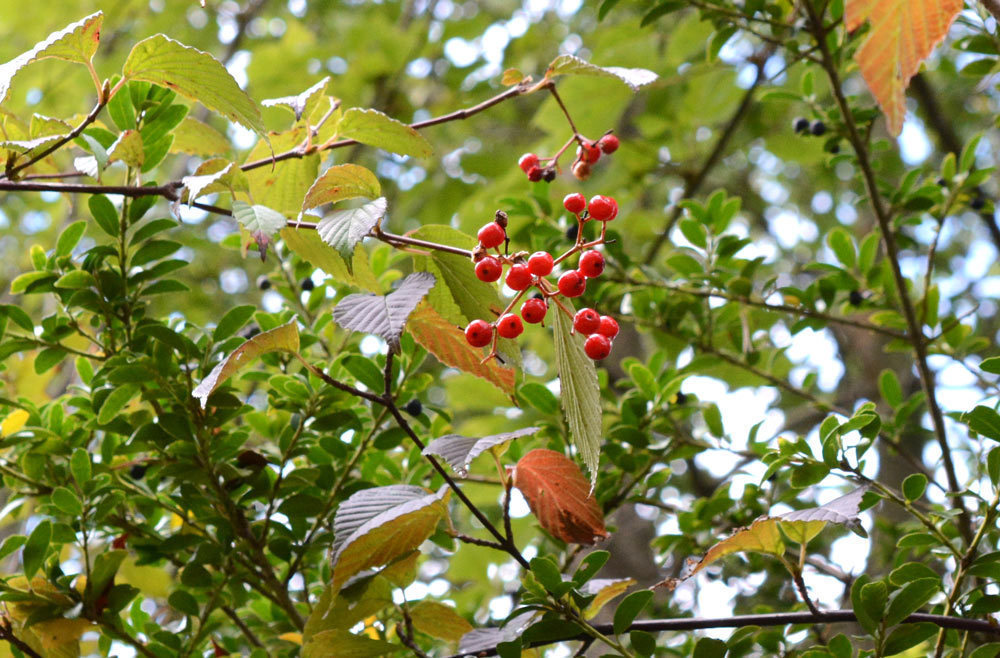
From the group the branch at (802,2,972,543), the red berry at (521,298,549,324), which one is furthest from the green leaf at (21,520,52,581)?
the branch at (802,2,972,543)

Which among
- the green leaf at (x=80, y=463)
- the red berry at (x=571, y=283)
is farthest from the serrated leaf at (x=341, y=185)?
the green leaf at (x=80, y=463)

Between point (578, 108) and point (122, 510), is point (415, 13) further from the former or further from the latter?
point (122, 510)

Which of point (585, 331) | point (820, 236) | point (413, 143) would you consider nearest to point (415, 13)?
point (820, 236)

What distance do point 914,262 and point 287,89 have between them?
8.48ft

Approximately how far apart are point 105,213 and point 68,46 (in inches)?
9.9

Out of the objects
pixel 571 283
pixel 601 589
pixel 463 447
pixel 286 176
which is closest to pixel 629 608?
pixel 601 589

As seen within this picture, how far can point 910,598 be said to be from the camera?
2.92ft

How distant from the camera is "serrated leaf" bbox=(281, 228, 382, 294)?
1004 mm

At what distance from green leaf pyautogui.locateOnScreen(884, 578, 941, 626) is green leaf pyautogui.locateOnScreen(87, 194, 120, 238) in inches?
40.2

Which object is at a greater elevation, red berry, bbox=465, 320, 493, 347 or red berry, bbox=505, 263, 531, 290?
red berry, bbox=505, 263, 531, 290

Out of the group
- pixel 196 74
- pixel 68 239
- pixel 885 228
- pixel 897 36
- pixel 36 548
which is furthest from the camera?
pixel 885 228

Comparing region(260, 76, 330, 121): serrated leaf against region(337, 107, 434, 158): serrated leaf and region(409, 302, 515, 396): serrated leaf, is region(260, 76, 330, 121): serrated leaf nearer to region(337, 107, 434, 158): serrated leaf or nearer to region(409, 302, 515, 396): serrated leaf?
region(337, 107, 434, 158): serrated leaf

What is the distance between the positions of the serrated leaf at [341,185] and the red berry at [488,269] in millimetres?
158

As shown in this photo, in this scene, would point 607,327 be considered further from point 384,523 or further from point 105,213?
point 105,213
